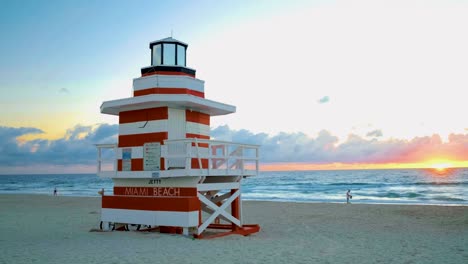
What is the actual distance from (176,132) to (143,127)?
3.36 ft

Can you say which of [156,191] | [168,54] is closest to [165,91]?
[168,54]

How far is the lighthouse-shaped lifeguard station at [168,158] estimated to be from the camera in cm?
1115

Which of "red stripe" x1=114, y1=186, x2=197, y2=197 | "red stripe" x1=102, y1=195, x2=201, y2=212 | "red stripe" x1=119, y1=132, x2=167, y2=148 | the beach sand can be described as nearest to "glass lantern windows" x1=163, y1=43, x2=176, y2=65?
"red stripe" x1=119, y1=132, x2=167, y2=148

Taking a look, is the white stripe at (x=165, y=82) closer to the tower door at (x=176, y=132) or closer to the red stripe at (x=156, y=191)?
the tower door at (x=176, y=132)

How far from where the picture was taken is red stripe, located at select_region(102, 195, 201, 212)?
10828mm

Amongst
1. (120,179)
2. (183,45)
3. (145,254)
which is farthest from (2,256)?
(183,45)

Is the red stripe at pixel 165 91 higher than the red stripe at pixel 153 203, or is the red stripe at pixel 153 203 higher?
the red stripe at pixel 165 91

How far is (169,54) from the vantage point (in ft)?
40.8

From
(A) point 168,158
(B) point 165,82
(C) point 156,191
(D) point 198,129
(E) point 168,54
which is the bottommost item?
(C) point 156,191

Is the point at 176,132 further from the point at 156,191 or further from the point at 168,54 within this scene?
the point at 168,54

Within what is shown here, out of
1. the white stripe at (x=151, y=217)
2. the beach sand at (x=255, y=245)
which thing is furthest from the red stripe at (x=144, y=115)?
the beach sand at (x=255, y=245)

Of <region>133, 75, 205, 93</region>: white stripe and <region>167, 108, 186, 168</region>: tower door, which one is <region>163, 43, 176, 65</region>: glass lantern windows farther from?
<region>167, 108, 186, 168</region>: tower door

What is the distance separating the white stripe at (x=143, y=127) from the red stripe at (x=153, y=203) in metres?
1.90

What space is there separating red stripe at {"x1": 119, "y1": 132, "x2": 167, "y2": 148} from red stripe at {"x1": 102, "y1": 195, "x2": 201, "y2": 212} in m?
1.55
